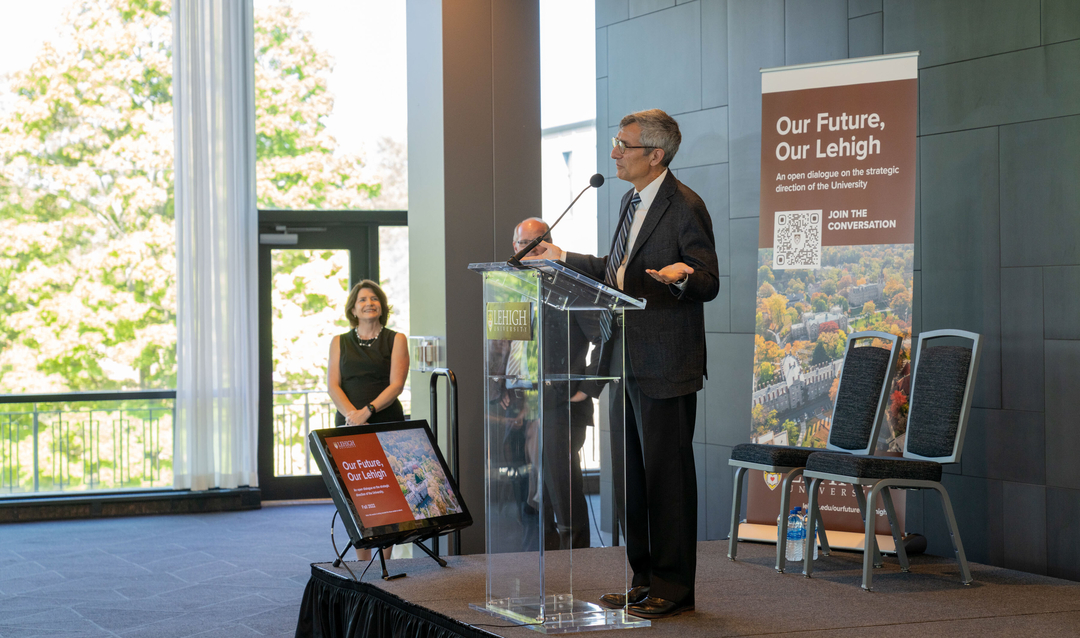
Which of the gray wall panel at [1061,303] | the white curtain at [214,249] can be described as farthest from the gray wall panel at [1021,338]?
the white curtain at [214,249]

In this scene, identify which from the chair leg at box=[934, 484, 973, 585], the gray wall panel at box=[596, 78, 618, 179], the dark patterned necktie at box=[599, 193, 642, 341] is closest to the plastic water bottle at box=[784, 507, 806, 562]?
the chair leg at box=[934, 484, 973, 585]

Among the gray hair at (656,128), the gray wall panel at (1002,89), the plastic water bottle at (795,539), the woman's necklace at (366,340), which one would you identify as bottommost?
the plastic water bottle at (795,539)

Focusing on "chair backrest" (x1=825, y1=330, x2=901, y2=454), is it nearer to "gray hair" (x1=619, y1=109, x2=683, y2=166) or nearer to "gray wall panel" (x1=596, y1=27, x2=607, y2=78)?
"gray hair" (x1=619, y1=109, x2=683, y2=166)

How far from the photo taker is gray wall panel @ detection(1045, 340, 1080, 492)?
13.0 ft

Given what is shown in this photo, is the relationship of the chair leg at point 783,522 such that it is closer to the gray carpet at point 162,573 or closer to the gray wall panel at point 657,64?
the gray carpet at point 162,573

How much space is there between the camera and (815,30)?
4.87 m

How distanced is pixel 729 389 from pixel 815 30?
6.41 ft

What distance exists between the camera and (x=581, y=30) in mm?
7250

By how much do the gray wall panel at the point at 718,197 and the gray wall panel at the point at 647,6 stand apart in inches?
40.2

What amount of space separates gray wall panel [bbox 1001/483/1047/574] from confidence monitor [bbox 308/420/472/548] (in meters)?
2.37

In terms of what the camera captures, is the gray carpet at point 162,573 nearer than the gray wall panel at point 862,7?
Yes

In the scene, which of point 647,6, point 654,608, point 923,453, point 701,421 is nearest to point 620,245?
point 654,608

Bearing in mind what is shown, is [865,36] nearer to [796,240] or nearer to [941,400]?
[796,240]

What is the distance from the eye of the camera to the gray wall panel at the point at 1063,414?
3961 mm
